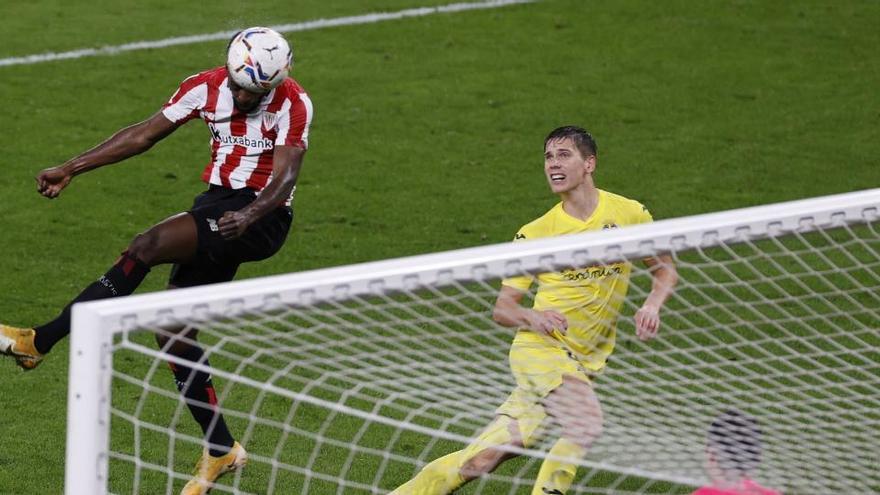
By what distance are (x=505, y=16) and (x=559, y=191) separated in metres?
8.30

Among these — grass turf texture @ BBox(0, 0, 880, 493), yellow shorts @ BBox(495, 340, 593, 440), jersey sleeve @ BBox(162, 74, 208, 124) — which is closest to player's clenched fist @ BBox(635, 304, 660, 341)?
yellow shorts @ BBox(495, 340, 593, 440)

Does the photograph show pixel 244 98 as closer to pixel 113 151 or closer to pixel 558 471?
pixel 113 151

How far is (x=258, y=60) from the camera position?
6.81 m

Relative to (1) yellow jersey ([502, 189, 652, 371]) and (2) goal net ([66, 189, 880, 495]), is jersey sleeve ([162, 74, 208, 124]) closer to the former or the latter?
(2) goal net ([66, 189, 880, 495])

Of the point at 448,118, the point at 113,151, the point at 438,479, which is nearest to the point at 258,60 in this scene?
the point at 113,151

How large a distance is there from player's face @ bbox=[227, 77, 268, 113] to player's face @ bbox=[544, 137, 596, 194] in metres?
1.27

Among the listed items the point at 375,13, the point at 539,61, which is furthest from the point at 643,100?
the point at 375,13

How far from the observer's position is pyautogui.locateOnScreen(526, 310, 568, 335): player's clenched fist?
625cm

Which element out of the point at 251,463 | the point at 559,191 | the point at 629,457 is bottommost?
the point at 251,463

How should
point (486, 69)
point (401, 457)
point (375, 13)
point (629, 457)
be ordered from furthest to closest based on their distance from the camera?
point (375, 13) < point (486, 69) < point (401, 457) < point (629, 457)

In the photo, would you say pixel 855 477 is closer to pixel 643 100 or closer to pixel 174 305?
pixel 174 305

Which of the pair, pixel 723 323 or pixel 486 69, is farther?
pixel 486 69

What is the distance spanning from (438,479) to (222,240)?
142 centimetres

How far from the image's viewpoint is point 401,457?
7.41 metres
